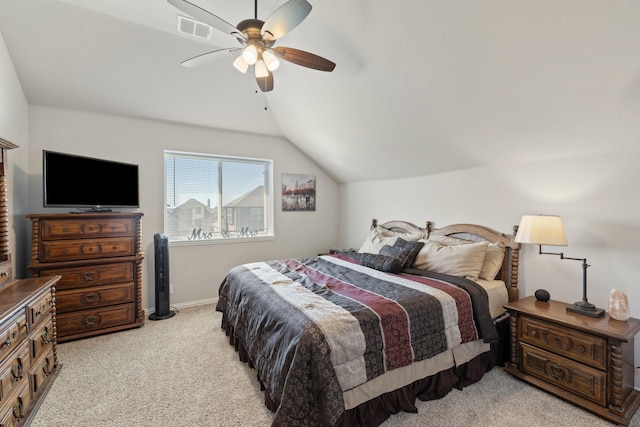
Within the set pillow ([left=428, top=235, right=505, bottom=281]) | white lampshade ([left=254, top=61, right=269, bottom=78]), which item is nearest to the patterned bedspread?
pillow ([left=428, top=235, right=505, bottom=281])

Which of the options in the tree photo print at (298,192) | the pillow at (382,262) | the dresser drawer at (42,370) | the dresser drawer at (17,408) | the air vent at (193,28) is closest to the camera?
the dresser drawer at (17,408)

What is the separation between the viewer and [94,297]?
2.94 meters

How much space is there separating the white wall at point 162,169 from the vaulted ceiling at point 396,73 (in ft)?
0.60

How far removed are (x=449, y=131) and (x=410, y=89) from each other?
626 mm

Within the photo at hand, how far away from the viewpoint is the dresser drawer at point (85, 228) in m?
2.73

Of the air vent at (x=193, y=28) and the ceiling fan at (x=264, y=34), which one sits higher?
the air vent at (x=193, y=28)

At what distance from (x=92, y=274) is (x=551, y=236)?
169 inches

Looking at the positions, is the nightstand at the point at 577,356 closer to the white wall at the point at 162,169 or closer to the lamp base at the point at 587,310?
the lamp base at the point at 587,310

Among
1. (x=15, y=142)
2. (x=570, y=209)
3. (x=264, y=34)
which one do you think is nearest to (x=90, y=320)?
(x=15, y=142)

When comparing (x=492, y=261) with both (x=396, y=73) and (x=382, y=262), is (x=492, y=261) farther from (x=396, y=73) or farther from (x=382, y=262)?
(x=396, y=73)

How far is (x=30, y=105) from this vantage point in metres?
3.03

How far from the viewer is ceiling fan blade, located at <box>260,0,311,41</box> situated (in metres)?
1.52

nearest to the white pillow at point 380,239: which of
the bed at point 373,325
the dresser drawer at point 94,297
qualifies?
the bed at point 373,325

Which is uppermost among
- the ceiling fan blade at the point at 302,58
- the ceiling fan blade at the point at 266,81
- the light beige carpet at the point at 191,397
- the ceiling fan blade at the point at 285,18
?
the ceiling fan blade at the point at 285,18
